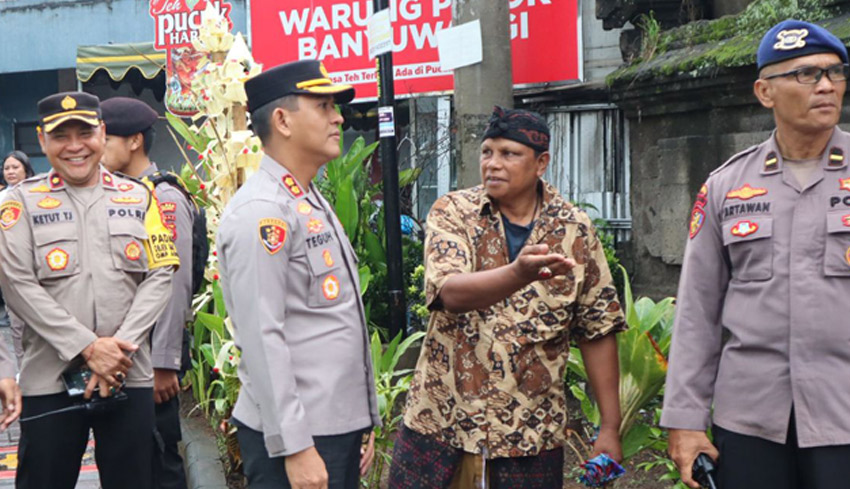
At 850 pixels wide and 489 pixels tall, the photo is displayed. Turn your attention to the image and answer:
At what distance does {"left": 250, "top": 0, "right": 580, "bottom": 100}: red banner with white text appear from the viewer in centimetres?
984

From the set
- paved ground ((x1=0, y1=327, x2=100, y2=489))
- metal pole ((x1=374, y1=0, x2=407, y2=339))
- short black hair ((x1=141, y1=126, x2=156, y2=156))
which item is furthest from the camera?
metal pole ((x1=374, y1=0, x2=407, y2=339))

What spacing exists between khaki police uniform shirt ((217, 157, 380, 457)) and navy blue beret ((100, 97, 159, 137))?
→ 6.62 ft

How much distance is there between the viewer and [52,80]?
19531 millimetres

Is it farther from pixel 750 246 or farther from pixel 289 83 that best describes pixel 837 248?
pixel 289 83

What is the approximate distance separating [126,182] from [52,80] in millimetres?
16478

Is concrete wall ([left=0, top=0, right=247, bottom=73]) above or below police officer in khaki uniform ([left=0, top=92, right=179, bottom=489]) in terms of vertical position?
above

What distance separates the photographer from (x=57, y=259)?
3965mm

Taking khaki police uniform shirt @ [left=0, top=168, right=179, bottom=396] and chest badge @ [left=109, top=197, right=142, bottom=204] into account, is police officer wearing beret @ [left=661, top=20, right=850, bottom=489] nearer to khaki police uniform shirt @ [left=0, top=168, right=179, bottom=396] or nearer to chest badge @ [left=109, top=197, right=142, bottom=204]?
khaki police uniform shirt @ [left=0, top=168, right=179, bottom=396]

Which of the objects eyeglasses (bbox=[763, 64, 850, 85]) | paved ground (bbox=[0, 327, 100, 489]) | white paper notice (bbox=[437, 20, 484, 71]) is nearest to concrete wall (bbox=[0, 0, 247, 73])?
paved ground (bbox=[0, 327, 100, 489])

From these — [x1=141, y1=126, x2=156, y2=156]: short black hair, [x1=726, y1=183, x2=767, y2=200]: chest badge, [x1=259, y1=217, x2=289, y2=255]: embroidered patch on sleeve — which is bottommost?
[x1=259, y1=217, x2=289, y2=255]: embroidered patch on sleeve

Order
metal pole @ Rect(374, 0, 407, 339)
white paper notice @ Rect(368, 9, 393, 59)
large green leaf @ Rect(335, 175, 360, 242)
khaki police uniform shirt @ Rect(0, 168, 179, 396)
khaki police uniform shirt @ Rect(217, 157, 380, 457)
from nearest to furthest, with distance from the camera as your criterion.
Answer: khaki police uniform shirt @ Rect(217, 157, 380, 457) → khaki police uniform shirt @ Rect(0, 168, 179, 396) → white paper notice @ Rect(368, 9, 393, 59) → metal pole @ Rect(374, 0, 407, 339) → large green leaf @ Rect(335, 175, 360, 242)

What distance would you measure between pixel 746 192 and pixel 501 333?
87 centimetres

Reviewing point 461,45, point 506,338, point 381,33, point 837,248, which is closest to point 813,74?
point 837,248

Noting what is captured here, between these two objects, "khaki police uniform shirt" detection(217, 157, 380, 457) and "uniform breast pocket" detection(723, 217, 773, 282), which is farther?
"uniform breast pocket" detection(723, 217, 773, 282)
